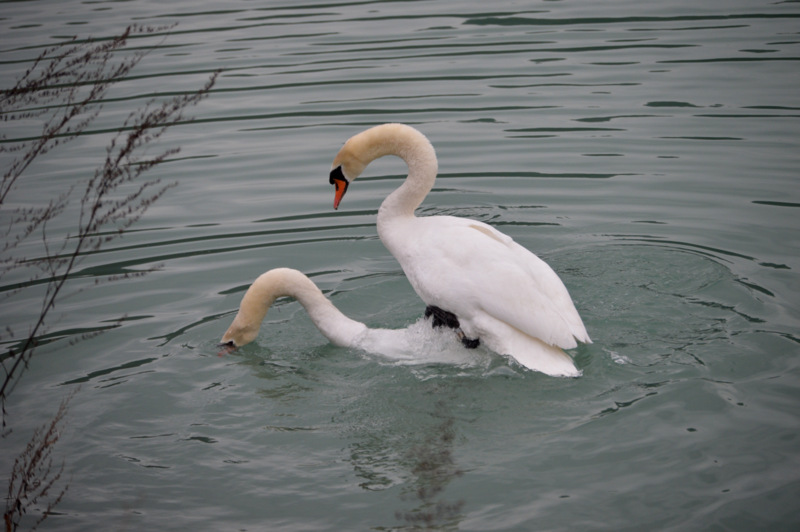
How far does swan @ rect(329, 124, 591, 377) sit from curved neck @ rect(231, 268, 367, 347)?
0.56m

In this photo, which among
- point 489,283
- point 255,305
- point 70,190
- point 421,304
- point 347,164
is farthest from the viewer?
point 421,304

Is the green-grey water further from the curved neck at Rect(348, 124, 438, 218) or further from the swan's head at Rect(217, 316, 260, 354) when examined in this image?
the curved neck at Rect(348, 124, 438, 218)

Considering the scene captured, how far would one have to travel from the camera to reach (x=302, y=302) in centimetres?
648

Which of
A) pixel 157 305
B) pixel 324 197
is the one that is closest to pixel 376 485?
pixel 157 305

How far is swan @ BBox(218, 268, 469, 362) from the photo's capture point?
611cm

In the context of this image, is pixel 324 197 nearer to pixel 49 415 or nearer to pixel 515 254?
pixel 515 254

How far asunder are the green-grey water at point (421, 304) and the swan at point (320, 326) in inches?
→ 3.4

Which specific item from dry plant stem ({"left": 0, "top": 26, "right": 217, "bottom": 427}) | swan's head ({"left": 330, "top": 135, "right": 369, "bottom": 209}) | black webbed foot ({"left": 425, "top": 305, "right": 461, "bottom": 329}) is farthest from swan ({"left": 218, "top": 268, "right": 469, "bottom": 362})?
dry plant stem ({"left": 0, "top": 26, "right": 217, "bottom": 427})

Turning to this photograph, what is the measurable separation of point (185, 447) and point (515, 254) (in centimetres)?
235

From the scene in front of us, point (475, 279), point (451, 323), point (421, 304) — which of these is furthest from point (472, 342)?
point (421, 304)

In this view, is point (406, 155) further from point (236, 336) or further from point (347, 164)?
point (236, 336)

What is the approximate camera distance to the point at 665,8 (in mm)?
13562

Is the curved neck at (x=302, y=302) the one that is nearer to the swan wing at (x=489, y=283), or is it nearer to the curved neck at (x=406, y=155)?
the swan wing at (x=489, y=283)

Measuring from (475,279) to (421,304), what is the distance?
1.13 meters
